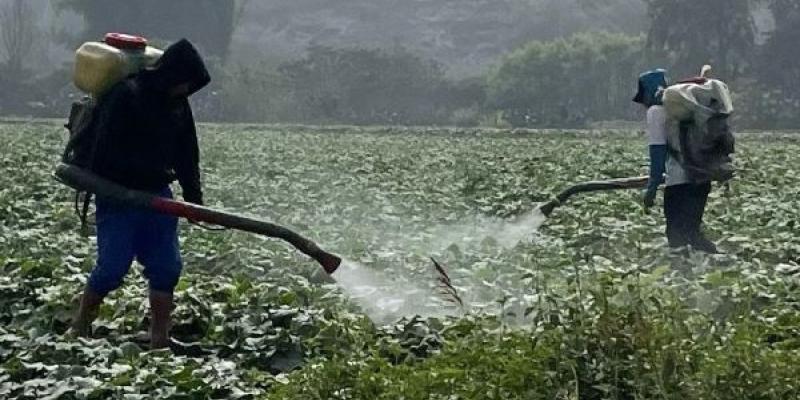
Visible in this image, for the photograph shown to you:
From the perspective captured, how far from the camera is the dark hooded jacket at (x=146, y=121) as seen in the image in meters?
6.93

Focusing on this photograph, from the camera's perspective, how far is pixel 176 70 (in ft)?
22.7

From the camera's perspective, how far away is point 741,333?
5.10 m

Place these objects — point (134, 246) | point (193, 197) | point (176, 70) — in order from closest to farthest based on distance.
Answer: point (176, 70) < point (134, 246) < point (193, 197)

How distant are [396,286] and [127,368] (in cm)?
298

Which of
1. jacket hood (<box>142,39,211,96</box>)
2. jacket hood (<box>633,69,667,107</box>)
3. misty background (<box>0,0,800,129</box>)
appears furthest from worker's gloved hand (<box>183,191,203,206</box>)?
misty background (<box>0,0,800,129</box>)

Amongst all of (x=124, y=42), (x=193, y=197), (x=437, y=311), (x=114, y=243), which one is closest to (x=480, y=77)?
(x=437, y=311)

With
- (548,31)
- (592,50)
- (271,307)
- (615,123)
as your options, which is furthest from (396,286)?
(548,31)

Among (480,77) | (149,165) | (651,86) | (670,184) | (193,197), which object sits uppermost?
(651,86)

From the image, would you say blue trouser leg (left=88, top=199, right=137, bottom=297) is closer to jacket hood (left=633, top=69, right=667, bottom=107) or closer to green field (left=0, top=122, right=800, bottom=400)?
green field (left=0, top=122, right=800, bottom=400)

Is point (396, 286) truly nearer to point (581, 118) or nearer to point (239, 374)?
point (239, 374)

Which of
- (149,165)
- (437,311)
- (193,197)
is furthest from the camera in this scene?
(437,311)

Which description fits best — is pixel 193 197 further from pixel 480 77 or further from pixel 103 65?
pixel 480 77

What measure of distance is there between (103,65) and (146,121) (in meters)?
0.36

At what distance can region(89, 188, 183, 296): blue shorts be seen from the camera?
23.4 feet
